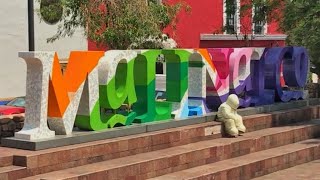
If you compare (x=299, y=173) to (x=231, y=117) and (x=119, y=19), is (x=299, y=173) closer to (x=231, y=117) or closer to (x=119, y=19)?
(x=231, y=117)

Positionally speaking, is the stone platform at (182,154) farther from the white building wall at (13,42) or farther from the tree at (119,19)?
the white building wall at (13,42)

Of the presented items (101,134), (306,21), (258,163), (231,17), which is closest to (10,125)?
(101,134)

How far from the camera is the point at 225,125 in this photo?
34.4 ft

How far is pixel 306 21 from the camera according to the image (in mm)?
14727

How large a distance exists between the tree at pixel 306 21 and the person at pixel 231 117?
448cm

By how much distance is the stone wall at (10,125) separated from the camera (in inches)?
356

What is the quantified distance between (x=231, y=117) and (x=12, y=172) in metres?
4.51

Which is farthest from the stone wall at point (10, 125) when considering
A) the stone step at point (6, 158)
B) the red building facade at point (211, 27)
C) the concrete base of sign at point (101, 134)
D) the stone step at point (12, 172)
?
the red building facade at point (211, 27)

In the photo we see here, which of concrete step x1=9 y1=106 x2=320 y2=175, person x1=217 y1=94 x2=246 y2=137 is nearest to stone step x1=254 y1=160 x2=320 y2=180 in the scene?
person x1=217 y1=94 x2=246 y2=137

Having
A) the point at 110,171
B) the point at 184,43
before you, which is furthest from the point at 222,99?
the point at 184,43

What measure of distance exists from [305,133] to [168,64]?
3378 millimetres

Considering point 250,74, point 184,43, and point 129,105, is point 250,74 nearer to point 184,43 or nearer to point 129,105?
point 129,105

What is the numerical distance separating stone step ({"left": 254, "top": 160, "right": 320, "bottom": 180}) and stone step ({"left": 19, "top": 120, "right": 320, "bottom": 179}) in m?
0.63

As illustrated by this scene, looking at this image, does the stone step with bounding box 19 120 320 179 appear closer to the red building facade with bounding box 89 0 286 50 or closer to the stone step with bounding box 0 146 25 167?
the stone step with bounding box 0 146 25 167
